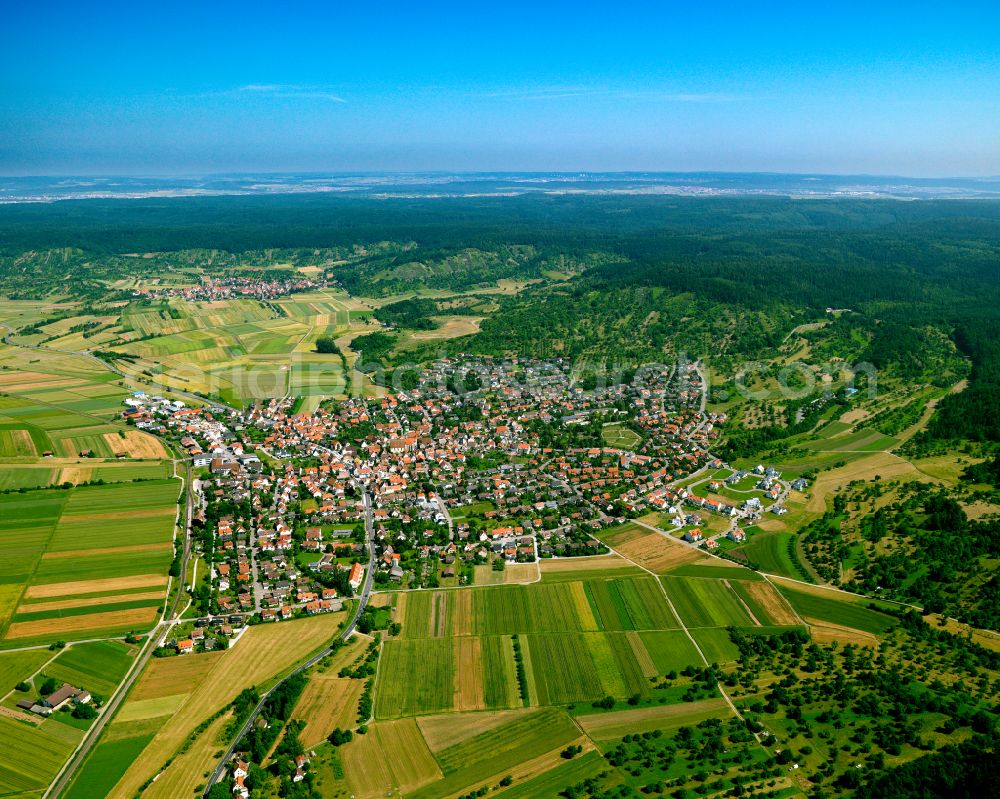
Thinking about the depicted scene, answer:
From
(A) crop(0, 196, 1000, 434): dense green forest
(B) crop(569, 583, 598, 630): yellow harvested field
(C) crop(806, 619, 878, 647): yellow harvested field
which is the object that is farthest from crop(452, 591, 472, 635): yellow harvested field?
(A) crop(0, 196, 1000, 434): dense green forest

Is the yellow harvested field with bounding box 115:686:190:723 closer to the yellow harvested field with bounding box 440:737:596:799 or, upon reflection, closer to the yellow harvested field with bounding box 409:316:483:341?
the yellow harvested field with bounding box 440:737:596:799

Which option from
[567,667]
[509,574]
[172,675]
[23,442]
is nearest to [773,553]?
[509,574]

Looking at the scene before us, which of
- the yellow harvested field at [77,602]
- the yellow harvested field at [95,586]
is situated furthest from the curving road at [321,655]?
the yellow harvested field at [95,586]

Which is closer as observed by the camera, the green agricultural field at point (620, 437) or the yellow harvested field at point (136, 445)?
the yellow harvested field at point (136, 445)

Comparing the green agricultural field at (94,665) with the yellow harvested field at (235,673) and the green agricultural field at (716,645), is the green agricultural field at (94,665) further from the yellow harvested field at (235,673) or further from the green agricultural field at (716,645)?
the green agricultural field at (716,645)

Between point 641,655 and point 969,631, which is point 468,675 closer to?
point 641,655
